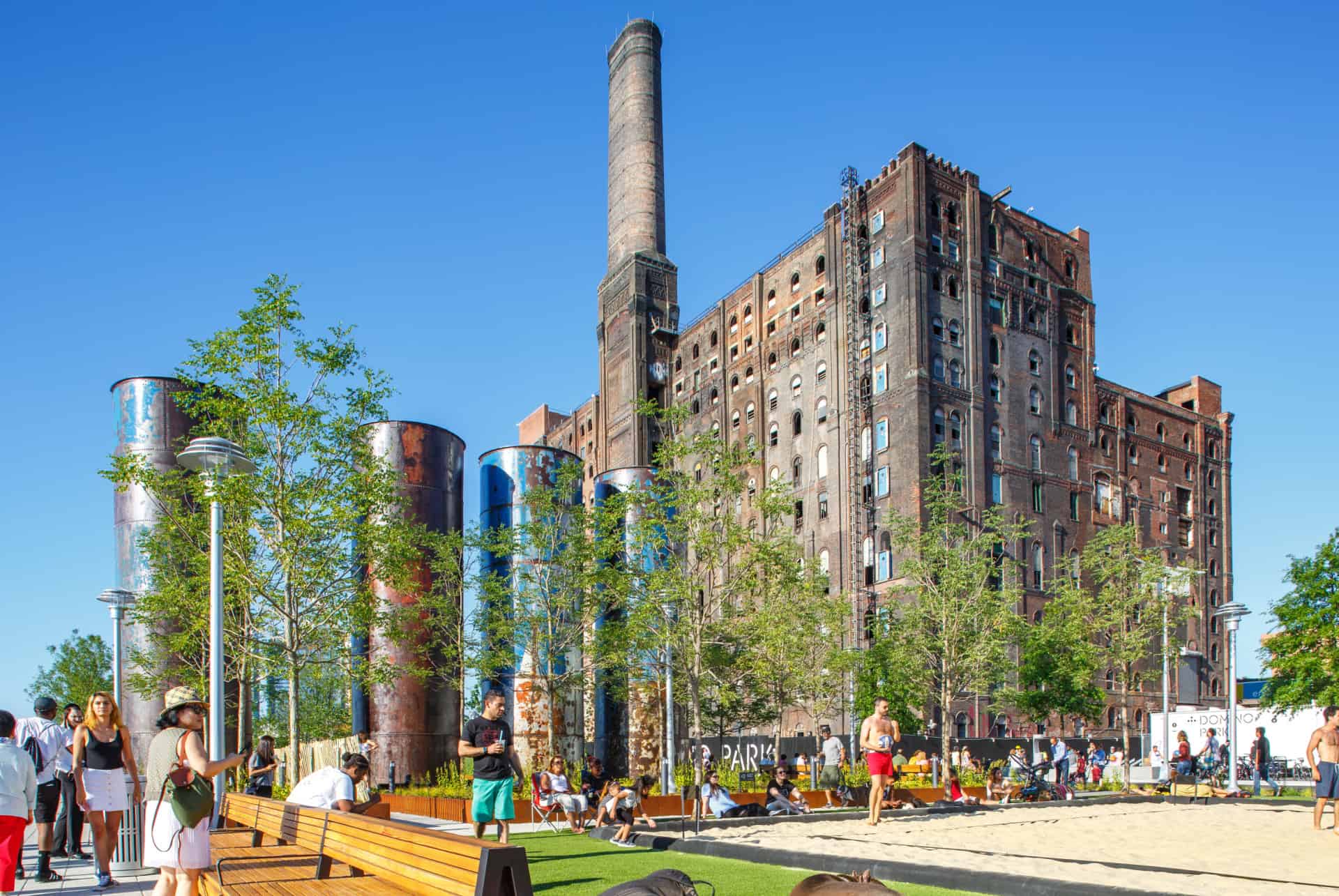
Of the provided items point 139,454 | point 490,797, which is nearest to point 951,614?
point 139,454

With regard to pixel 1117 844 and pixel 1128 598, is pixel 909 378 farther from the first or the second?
pixel 1117 844

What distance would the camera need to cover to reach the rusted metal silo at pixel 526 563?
106 ft

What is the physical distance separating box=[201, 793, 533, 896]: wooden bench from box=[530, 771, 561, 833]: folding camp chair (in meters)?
8.56

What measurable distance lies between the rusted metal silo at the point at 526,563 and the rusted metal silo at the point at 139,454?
9434 millimetres

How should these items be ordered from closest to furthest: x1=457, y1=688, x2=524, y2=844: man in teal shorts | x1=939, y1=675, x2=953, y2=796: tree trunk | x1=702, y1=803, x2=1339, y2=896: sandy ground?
x1=702, y1=803, x2=1339, y2=896: sandy ground < x1=457, y1=688, x2=524, y2=844: man in teal shorts < x1=939, y1=675, x2=953, y2=796: tree trunk

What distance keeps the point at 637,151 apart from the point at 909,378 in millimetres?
25575

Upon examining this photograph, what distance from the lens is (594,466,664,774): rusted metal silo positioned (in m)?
32.6

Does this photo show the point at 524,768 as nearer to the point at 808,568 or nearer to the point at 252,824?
the point at 808,568

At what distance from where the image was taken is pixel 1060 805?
22.3 meters

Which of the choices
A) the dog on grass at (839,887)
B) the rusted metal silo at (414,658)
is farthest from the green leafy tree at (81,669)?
the dog on grass at (839,887)

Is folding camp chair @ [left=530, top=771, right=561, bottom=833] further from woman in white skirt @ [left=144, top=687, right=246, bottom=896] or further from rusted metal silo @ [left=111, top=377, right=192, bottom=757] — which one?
rusted metal silo @ [left=111, top=377, right=192, bottom=757]

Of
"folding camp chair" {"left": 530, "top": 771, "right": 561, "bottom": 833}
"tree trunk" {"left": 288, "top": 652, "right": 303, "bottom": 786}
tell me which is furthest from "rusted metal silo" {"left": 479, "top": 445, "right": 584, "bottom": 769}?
"tree trunk" {"left": 288, "top": 652, "right": 303, "bottom": 786}

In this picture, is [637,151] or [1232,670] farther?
[637,151]

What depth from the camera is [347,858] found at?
23.9 feet
